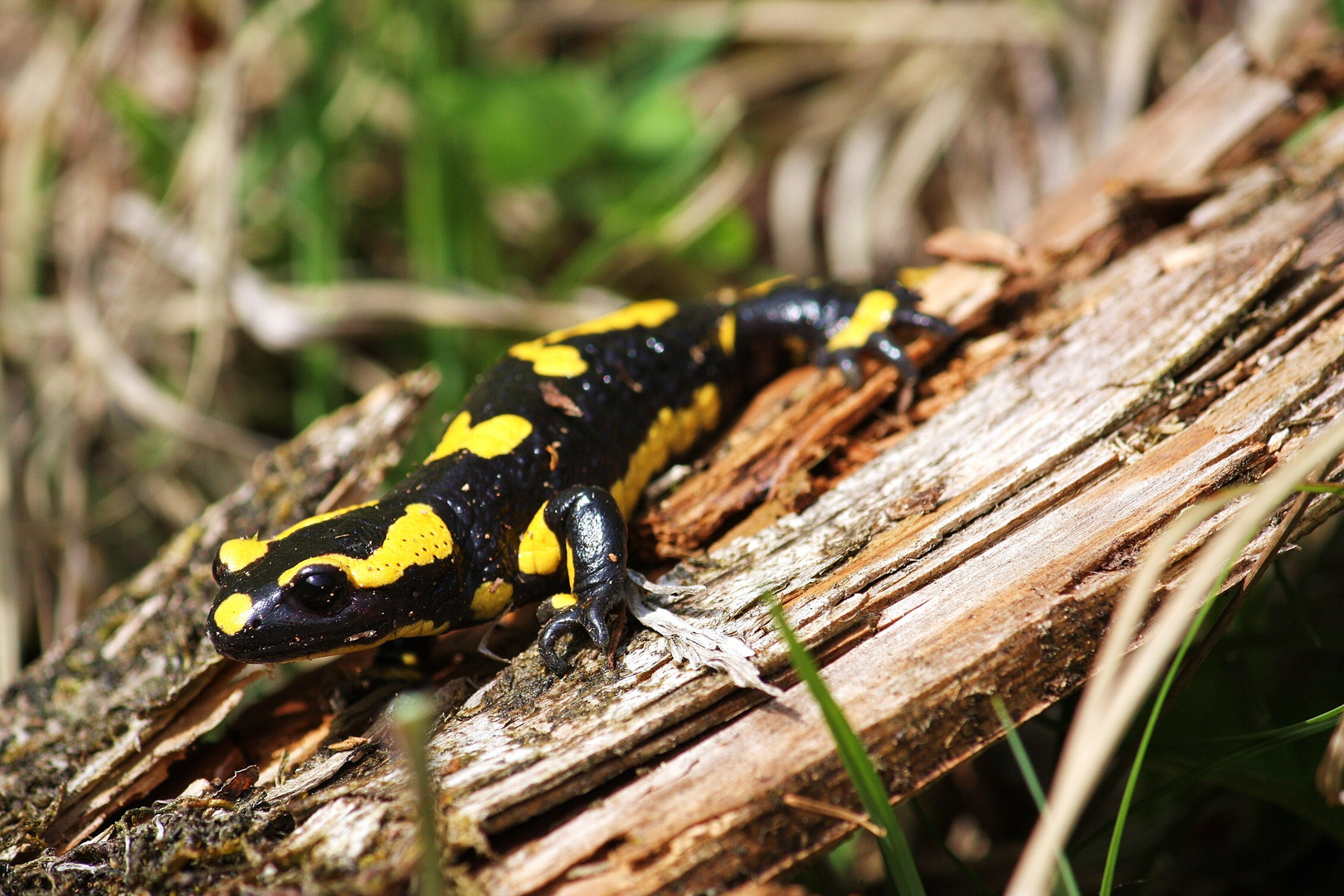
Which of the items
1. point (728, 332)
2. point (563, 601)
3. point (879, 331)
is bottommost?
point (563, 601)

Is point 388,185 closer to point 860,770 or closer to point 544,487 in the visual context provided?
point 544,487

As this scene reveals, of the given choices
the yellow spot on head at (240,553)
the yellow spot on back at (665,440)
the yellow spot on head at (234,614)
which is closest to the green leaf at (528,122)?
the yellow spot on back at (665,440)

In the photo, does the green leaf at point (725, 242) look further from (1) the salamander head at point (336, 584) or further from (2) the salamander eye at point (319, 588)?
(2) the salamander eye at point (319, 588)

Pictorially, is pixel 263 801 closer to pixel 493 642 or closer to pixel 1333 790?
pixel 493 642

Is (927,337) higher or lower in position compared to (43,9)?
lower

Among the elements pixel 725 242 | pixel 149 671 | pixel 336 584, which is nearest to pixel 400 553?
pixel 336 584

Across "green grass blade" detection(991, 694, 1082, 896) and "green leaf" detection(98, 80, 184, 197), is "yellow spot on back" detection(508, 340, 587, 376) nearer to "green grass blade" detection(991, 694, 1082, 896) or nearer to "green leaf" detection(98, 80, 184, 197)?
"green grass blade" detection(991, 694, 1082, 896)

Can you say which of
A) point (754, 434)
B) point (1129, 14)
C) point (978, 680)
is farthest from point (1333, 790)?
point (1129, 14)
